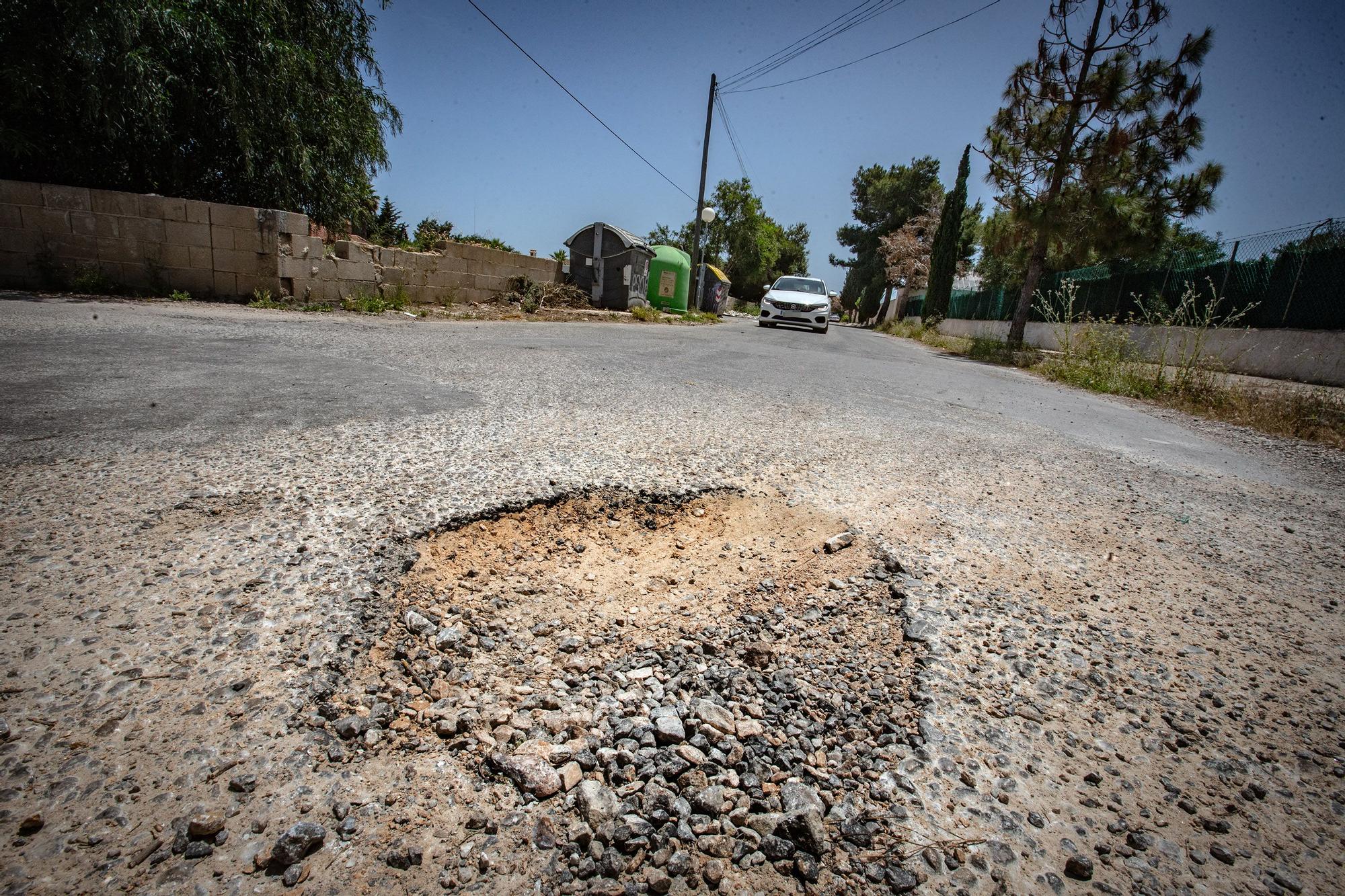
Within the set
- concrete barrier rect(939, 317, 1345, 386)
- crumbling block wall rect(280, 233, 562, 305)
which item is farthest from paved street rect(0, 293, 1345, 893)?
concrete barrier rect(939, 317, 1345, 386)

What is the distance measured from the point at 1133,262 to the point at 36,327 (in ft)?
66.5

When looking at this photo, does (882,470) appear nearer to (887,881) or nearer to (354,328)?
(887,881)

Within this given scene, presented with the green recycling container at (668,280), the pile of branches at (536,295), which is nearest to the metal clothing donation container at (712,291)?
the green recycling container at (668,280)

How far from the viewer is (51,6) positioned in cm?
701

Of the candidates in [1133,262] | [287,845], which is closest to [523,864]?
[287,845]

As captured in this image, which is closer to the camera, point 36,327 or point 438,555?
point 438,555

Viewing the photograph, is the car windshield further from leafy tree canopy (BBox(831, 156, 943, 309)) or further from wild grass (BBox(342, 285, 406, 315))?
leafy tree canopy (BBox(831, 156, 943, 309))

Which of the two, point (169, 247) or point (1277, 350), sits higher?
point (1277, 350)

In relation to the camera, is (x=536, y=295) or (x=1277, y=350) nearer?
(x=1277, y=350)

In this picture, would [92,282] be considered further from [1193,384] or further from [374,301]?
[1193,384]

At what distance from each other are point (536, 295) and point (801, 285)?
7.78 meters

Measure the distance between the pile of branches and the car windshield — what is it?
593 centimetres

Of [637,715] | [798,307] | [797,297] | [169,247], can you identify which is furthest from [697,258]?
[637,715]

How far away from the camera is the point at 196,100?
8.08 metres
